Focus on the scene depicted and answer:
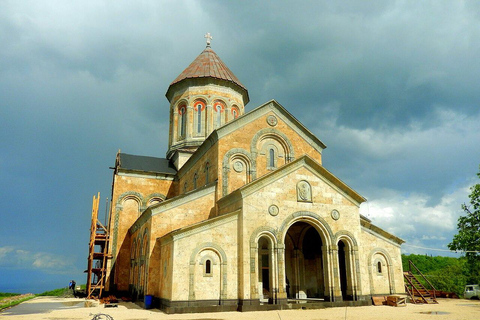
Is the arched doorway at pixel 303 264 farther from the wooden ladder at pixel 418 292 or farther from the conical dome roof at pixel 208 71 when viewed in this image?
the conical dome roof at pixel 208 71

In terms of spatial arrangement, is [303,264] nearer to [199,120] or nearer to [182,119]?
[199,120]

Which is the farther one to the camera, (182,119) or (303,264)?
(182,119)

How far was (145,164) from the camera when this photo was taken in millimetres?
29406

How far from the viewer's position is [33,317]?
14734 millimetres

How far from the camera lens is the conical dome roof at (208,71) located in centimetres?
3048

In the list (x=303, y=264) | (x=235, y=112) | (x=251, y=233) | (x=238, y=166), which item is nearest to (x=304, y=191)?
(x=251, y=233)

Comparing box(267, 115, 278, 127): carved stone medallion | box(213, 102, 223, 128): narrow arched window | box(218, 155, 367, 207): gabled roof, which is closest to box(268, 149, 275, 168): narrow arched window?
box(267, 115, 278, 127): carved stone medallion

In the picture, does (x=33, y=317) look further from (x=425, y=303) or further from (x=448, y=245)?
(x=448, y=245)

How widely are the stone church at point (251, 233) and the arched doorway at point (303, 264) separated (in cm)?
6

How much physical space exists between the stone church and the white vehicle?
7962 millimetres

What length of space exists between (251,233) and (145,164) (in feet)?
49.6

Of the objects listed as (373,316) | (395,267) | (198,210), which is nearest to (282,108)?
(198,210)

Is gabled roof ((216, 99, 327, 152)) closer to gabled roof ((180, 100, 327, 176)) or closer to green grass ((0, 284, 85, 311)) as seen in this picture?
gabled roof ((180, 100, 327, 176))

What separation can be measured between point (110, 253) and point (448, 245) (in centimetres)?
A: 2237
